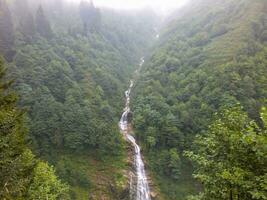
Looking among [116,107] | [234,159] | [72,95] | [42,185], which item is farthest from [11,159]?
[116,107]

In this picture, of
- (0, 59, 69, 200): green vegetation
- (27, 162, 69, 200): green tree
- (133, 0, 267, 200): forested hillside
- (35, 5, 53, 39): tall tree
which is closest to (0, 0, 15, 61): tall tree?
(35, 5, 53, 39): tall tree

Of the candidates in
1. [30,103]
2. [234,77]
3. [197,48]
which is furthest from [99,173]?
[197,48]

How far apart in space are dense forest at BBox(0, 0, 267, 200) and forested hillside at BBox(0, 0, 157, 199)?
0.27 metres

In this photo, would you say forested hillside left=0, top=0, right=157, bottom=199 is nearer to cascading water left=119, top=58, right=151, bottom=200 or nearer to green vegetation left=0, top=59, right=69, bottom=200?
cascading water left=119, top=58, right=151, bottom=200

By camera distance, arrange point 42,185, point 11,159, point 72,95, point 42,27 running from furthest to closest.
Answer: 1. point 42,27
2. point 72,95
3. point 42,185
4. point 11,159

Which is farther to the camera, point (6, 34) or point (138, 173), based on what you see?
point (6, 34)

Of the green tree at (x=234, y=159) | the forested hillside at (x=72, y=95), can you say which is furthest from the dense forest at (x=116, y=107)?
the forested hillside at (x=72, y=95)

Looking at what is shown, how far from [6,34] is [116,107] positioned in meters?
40.7

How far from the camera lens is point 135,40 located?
6791 inches

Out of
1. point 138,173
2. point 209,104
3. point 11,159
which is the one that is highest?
point 209,104

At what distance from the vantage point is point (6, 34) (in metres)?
92.1

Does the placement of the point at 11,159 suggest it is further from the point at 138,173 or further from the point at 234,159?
the point at 138,173

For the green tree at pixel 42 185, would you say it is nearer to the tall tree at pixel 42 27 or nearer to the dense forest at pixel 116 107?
the dense forest at pixel 116 107

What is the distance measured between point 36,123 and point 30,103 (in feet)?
23.6
